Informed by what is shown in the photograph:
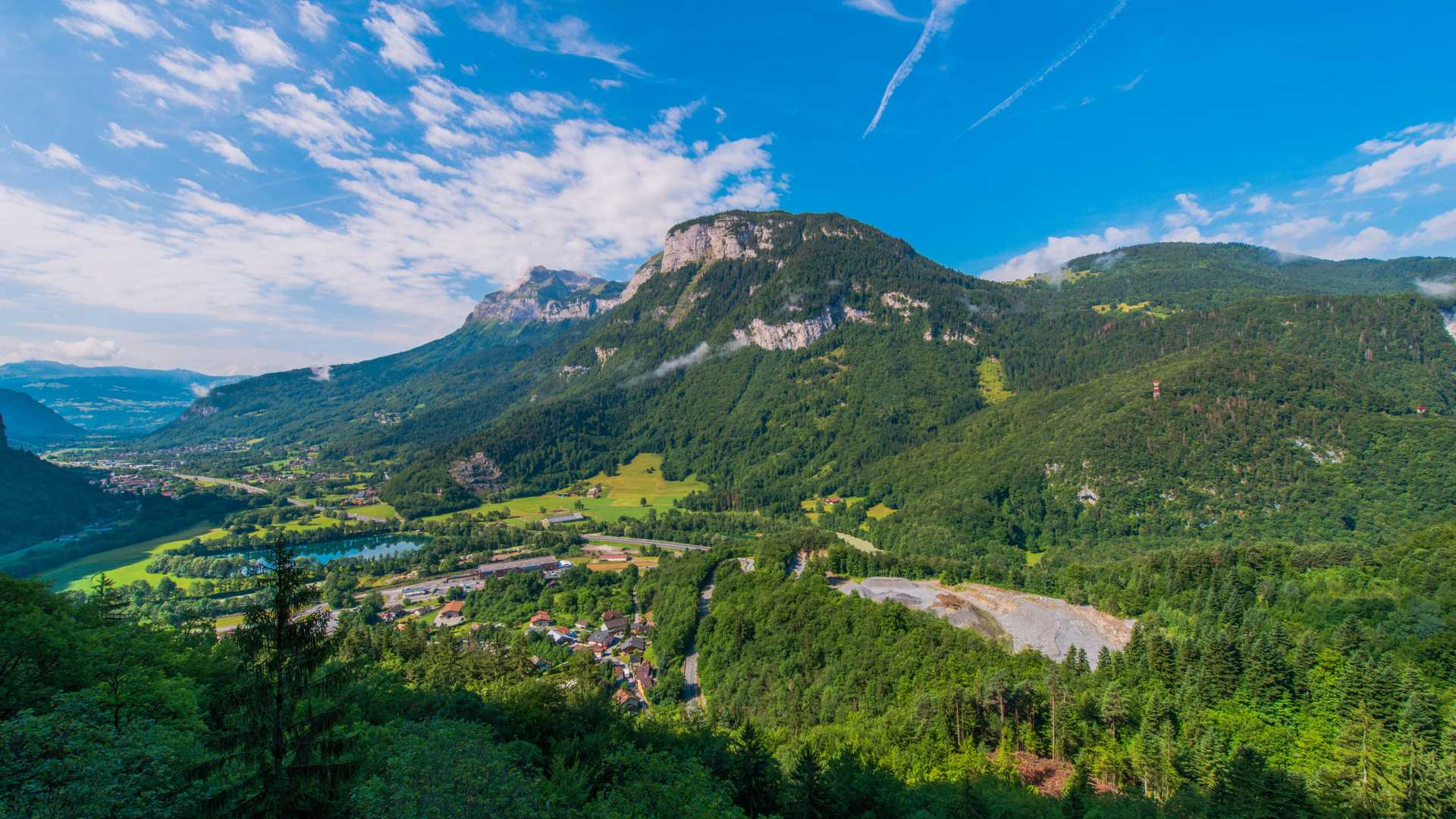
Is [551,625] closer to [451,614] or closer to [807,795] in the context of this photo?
[451,614]

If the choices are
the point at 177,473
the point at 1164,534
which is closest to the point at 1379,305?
the point at 1164,534

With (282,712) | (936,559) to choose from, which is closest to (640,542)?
(936,559)

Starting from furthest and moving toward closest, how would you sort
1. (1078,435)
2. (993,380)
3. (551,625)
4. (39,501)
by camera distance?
(993,380) < (39,501) < (1078,435) < (551,625)

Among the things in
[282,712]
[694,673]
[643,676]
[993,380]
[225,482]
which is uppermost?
[993,380]

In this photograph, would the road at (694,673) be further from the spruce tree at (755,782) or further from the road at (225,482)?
the road at (225,482)

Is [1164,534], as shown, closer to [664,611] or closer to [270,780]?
[664,611]

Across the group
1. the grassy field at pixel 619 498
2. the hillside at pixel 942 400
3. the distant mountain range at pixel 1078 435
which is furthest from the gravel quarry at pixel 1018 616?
the grassy field at pixel 619 498
